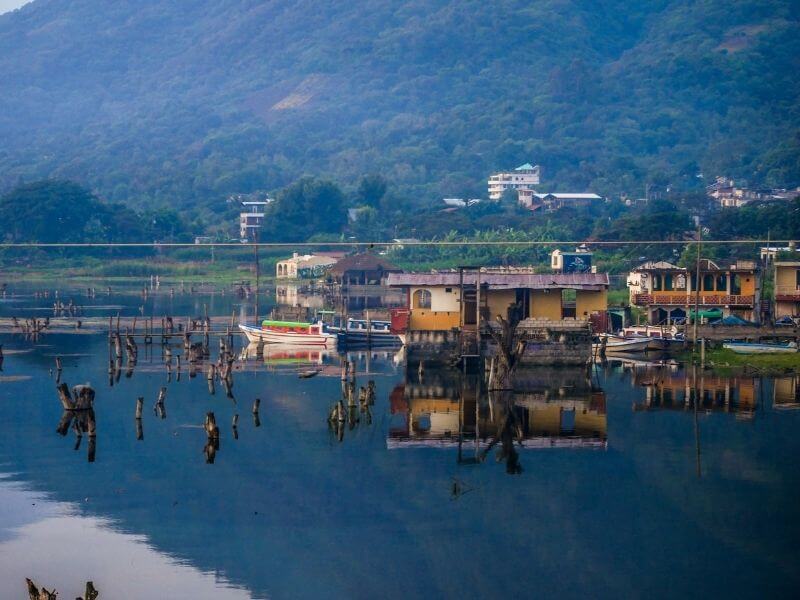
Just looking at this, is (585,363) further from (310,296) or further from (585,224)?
(585,224)

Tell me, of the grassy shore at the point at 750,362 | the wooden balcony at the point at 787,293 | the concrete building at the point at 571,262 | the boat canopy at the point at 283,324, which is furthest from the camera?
the concrete building at the point at 571,262

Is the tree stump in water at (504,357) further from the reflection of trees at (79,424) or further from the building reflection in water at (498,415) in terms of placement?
the reflection of trees at (79,424)

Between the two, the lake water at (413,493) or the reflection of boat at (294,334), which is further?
the reflection of boat at (294,334)

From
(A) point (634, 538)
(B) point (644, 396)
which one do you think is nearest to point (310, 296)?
(B) point (644, 396)

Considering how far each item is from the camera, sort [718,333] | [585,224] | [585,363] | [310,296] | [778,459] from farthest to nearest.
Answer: [585,224], [310,296], [718,333], [585,363], [778,459]

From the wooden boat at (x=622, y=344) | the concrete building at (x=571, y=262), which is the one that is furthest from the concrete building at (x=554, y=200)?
the wooden boat at (x=622, y=344)

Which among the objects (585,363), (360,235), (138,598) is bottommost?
(138,598)
